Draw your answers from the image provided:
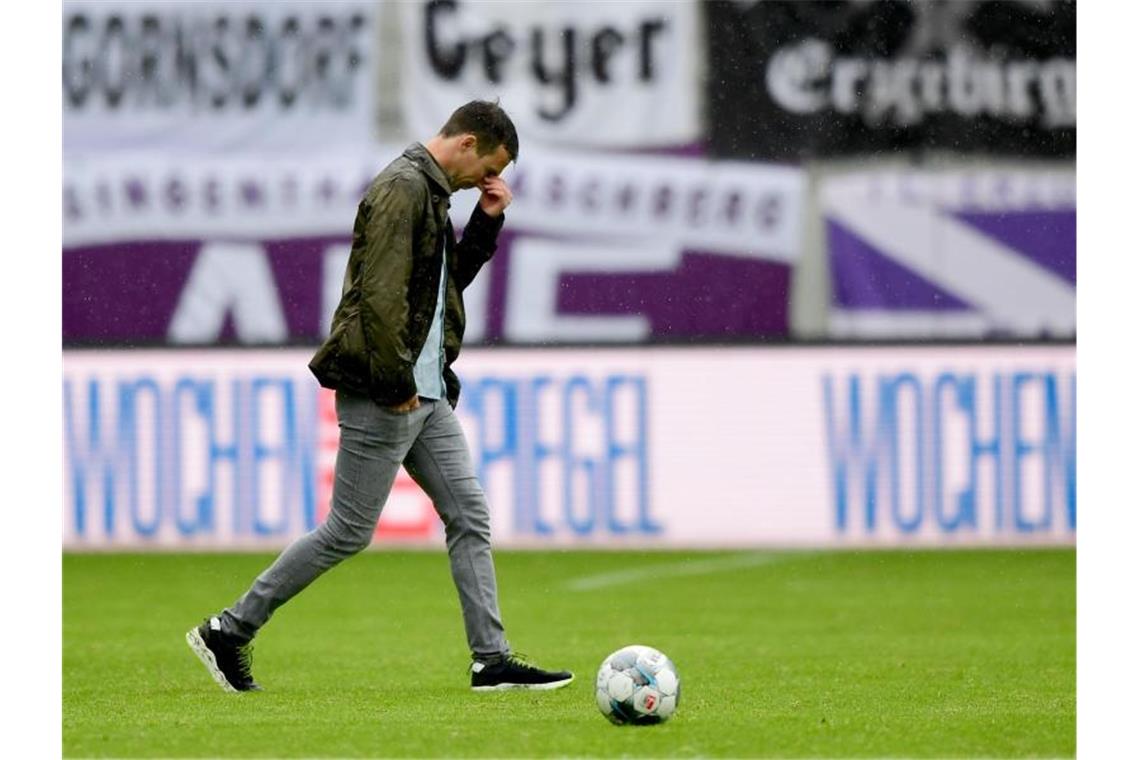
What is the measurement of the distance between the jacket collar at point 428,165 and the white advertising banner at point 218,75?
1036 cm

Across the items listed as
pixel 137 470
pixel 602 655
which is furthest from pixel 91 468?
pixel 602 655

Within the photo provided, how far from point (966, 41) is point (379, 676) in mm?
10453

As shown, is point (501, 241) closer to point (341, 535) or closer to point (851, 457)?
point (851, 457)

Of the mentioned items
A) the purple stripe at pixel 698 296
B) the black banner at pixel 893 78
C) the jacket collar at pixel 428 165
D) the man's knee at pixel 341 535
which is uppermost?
the black banner at pixel 893 78

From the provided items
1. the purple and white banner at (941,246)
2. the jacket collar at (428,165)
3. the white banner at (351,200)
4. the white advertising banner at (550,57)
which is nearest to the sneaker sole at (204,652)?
the jacket collar at (428,165)

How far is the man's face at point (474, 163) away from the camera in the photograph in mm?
7477

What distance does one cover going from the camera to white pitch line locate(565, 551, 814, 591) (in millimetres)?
13898

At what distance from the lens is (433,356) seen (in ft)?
24.7

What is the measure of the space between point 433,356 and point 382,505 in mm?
529

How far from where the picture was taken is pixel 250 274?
17484 millimetres

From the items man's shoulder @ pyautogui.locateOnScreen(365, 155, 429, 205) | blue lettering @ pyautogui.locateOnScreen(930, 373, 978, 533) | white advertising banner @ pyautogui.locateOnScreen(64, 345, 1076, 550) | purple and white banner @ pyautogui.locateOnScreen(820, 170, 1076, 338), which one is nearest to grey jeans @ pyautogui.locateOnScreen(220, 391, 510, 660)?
man's shoulder @ pyautogui.locateOnScreen(365, 155, 429, 205)

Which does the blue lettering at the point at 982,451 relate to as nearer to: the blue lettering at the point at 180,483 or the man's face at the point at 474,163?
the blue lettering at the point at 180,483

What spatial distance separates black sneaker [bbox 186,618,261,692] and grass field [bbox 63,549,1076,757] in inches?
3.7

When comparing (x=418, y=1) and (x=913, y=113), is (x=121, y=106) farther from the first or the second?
(x=913, y=113)
